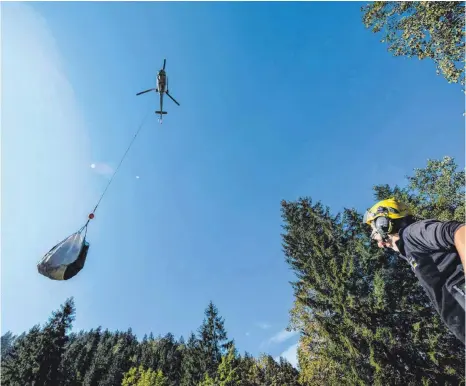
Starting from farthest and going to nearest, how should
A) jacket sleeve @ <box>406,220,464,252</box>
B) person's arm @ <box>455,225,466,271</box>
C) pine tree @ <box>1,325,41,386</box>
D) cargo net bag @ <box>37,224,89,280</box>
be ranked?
pine tree @ <box>1,325,41,386</box> < cargo net bag @ <box>37,224,89,280</box> < jacket sleeve @ <box>406,220,464,252</box> < person's arm @ <box>455,225,466,271</box>

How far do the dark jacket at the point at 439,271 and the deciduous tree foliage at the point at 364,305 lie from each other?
17749mm

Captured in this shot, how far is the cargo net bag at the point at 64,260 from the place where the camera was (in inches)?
181

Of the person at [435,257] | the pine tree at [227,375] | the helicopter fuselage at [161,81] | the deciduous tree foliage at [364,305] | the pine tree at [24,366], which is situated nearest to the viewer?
the person at [435,257]

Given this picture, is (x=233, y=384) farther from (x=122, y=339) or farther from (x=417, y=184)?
(x=122, y=339)

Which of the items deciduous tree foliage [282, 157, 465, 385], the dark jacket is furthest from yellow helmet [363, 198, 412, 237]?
deciduous tree foliage [282, 157, 465, 385]

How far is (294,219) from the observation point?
27766 mm

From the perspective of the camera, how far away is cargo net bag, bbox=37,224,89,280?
4598 millimetres

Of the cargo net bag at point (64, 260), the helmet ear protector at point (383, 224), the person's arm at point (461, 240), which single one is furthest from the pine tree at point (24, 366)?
the person's arm at point (461, 240)

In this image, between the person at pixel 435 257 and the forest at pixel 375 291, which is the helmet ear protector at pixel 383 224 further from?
the forest at pixel 375 291

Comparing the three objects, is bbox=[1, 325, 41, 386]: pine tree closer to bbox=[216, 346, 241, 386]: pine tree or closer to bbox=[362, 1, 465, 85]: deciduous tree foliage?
bbox=[216, 346, 241, 386]: pine tree

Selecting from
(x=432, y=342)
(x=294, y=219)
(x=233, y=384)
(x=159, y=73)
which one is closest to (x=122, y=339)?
(x=233, y=384)

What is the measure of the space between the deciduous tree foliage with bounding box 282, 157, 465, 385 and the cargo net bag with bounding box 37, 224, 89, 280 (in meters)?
18.9

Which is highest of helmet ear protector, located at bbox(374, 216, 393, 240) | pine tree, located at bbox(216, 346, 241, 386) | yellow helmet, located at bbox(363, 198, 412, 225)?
pine tree, located at bbox(216, 346, 241, 386)

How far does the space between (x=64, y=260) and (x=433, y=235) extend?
17.3 ft
